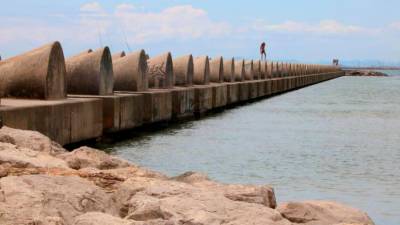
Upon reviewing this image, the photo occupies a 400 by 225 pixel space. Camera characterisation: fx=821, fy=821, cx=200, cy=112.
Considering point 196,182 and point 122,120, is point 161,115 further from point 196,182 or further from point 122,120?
point 196,182

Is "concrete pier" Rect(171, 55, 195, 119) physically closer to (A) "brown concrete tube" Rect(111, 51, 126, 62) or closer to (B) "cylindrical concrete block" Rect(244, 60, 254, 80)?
(A) "brown concrete tube" Rect(111, 51, 126, 62)

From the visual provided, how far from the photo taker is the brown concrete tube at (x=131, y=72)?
16741mm

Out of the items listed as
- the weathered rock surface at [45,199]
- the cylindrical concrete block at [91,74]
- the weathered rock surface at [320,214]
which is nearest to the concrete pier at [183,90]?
the cylindrical concrete block at [91,74]

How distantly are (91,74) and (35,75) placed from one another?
104 inches

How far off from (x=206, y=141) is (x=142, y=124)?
1.86m

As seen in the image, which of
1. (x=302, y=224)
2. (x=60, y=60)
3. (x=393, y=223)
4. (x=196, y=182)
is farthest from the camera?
(x=60, y=60)

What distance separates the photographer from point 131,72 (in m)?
16.8

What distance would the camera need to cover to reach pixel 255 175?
1042 cm

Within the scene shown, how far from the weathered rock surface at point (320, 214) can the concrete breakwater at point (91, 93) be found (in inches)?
171

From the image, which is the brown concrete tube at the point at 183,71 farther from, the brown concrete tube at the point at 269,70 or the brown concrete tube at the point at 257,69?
the brown concrete tube at the point at 269,70

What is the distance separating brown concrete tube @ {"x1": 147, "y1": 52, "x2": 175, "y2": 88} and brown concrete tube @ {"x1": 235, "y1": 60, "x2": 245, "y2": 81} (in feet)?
41.7

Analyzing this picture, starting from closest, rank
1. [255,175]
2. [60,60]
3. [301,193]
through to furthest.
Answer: [301,193] < [255,175] < [60,60]

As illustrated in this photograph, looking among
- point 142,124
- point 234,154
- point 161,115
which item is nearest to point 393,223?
point 234,154

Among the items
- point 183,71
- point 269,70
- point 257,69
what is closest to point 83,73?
point 183,71
